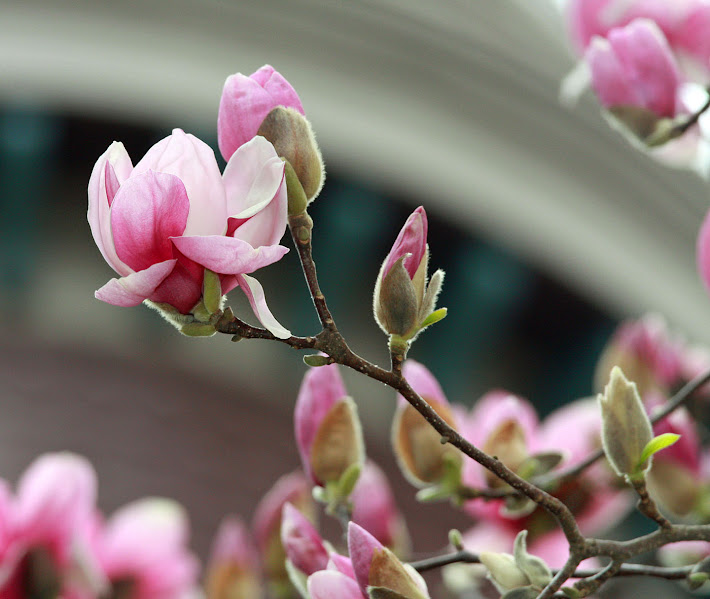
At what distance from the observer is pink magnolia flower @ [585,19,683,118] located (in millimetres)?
292

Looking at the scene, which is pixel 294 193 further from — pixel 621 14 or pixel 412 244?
pixel 621 14

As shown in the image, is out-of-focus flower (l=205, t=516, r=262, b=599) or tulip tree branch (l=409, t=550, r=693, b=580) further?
out-of-focus flower (l=205, t=516, r=262, b=599)

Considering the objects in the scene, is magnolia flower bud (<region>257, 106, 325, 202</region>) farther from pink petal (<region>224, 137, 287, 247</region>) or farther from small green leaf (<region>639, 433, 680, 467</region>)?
small green leaf (<region>639, 433, 680, 467</region>)

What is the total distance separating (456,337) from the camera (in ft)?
5.86

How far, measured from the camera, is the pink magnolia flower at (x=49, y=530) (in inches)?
12.8

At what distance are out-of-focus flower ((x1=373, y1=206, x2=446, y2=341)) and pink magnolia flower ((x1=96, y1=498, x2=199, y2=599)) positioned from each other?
0.82ft

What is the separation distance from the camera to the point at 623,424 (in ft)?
0.70

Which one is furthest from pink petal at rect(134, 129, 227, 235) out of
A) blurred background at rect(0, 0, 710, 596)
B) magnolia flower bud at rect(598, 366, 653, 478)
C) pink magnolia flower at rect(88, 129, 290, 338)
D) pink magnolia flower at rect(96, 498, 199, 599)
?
blurred background at rect(0, 0, 710, 596)

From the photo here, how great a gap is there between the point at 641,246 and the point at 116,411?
1.03 meters

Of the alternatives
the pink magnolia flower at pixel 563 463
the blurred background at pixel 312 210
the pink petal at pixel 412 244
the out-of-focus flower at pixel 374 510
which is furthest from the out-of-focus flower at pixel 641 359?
the blurred background at pixel 312 210

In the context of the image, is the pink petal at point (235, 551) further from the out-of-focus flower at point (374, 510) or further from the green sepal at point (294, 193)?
the green sepal at point (294, 193)

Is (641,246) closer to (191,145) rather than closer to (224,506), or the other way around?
(224,506)

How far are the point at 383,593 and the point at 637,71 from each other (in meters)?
0.20

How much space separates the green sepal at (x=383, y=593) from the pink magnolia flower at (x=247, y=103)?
4.6 inches
